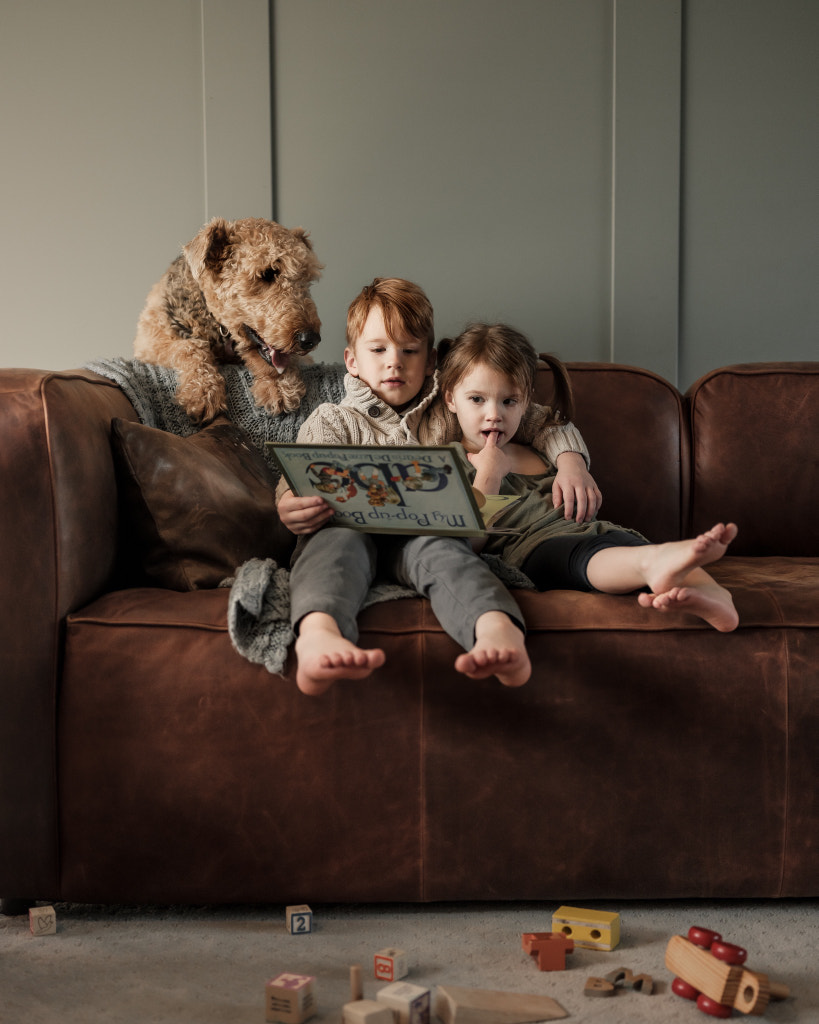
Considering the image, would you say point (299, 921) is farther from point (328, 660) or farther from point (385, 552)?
point (385, 552)

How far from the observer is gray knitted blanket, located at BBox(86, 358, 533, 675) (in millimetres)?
1159

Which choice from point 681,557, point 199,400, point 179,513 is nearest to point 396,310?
point 199,400

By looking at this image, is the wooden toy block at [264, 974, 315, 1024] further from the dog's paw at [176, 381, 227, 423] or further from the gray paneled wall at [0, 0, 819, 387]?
the gray paneled wall at [0, 0, 819, 387]

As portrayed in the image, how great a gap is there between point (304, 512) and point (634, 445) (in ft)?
2.84

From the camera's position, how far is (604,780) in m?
1.18

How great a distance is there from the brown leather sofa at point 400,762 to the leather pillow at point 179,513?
0.19 m

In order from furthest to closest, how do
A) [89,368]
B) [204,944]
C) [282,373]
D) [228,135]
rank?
1. [228,135]
2. [282,373]
3. [89,368]
4. [204,944]

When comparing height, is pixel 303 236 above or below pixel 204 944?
above

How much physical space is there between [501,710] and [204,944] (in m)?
0.46

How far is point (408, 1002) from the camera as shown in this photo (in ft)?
2.96

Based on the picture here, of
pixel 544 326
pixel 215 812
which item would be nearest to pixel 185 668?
pixel 215 812

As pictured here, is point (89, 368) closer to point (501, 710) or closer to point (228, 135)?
point (228, 135)

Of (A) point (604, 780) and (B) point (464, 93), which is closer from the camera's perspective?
(A) point (604, 780)

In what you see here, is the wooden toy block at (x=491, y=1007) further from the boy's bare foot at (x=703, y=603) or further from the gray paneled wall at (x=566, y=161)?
the gray paneled wall at (x=566, y=161)
